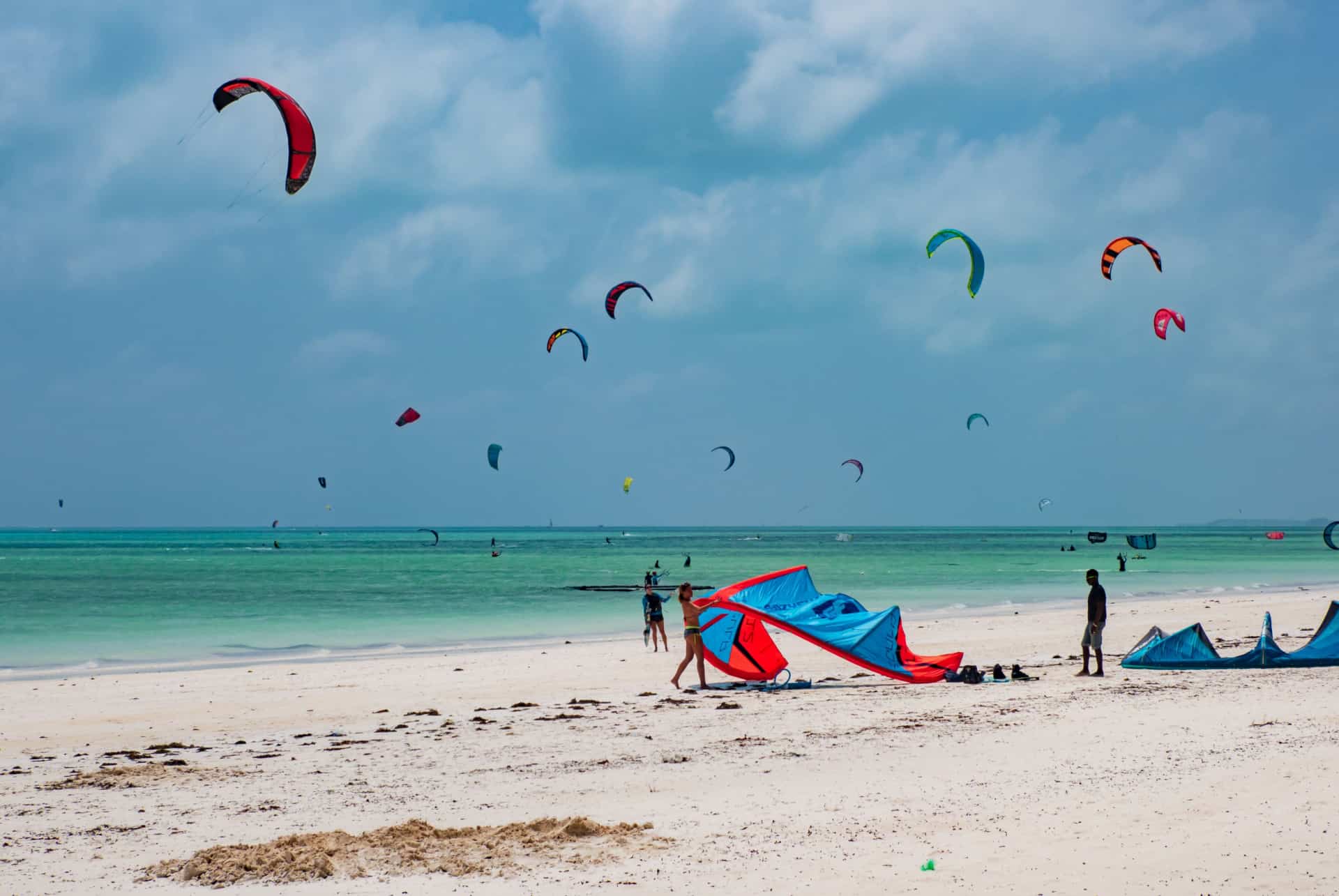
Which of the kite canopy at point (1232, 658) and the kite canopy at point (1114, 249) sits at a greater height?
the kite canopy at point (1114, 249)

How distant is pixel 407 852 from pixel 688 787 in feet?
7.25

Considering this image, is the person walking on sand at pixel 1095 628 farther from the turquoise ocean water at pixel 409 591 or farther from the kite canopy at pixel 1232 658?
the turquoise ocean water at pixel 409 591

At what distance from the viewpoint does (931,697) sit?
11.9 meters

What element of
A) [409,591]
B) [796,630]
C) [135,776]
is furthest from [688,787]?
[409,591]

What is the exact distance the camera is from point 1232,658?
563 inches

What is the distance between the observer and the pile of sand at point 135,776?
325 inches

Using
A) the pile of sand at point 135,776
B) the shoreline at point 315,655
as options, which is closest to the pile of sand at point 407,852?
the pile of sand at point 135,776

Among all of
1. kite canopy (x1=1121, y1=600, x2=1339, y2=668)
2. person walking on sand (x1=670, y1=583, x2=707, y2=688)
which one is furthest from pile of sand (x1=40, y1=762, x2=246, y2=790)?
kite canopy (x1=1121, y1=600, x2=1339, y2=668)

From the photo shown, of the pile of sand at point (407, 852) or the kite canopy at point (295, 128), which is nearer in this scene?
the pile of sand at point (407, 852)

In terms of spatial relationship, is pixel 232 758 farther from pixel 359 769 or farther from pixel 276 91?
pixel 276 91

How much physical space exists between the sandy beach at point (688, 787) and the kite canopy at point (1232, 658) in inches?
23.2

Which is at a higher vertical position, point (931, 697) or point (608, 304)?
point (608, 304)

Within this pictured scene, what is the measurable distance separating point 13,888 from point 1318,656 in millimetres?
13789

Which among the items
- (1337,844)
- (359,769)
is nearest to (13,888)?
(359,769)
